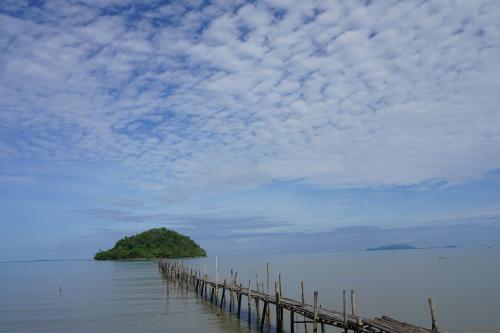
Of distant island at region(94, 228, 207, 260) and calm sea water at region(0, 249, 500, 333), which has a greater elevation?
distant island at region(94, 228, 207, 260)

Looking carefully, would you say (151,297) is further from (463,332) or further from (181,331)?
(463,332)

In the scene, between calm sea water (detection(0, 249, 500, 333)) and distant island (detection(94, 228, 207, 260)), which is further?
distant island (detection(94, 228, 207, 260))

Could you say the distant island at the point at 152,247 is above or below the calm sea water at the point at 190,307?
above

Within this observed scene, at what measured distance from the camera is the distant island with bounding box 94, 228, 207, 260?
12251 cm

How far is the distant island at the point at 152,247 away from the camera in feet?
402

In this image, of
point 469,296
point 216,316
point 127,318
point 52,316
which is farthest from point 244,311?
point 469,296

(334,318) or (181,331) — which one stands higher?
(334,318)

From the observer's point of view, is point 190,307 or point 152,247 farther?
point 152,247

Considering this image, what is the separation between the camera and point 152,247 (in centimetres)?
12469

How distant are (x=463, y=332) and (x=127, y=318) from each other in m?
15.8

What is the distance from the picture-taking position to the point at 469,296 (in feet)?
93.4

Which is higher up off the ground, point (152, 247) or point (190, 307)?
point (152, 247)

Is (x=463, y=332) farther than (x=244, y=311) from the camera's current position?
No

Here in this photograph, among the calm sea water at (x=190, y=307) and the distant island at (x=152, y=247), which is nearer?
the calm sea water at (x=190, y=307)
